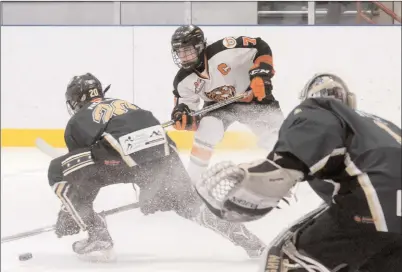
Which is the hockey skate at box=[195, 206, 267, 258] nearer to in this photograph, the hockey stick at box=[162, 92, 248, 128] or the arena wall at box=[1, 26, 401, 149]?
the hockey stick at box=[162, 92, 248, 128]

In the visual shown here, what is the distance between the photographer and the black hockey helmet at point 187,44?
312 centimetres

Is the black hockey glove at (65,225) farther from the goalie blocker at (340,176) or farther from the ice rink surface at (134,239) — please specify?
the goalie blocker at (340,176)

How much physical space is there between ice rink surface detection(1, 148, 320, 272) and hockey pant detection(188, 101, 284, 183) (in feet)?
0.63

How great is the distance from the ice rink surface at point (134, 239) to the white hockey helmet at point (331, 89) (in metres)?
1.17

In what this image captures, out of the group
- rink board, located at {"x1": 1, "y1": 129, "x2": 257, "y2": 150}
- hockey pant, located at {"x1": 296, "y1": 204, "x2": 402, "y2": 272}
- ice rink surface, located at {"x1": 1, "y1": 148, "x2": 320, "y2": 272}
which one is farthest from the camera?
rink board, located at {"x1": 1, "y1": 129, "x2": 257, "y2": 150}

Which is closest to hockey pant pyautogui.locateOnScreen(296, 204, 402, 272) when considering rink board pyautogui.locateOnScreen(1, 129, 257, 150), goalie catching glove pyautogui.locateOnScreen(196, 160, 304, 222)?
goalie catching glove pyautogui.locateOnScreen(196, 160, 304, 222)

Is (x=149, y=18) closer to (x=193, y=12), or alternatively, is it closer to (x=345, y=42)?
(x=193, y=12)

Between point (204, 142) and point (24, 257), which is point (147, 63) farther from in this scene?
point (24, 257)

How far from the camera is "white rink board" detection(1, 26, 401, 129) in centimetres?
443

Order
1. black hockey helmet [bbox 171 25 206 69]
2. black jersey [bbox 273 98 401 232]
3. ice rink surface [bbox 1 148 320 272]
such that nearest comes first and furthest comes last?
black jersey [bbox 273 98 401 232] → ice rink surface [bbox 1 148 320 272] → black hockey helmet [bbox 171 25 206 69]

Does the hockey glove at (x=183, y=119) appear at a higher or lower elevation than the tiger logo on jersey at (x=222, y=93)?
lower

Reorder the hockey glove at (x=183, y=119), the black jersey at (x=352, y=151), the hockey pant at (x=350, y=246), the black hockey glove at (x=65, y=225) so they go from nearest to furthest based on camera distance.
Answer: the black jersey at (x=352, y=151)
the hockey pant at (x=350, y=246)
the black hockey glove at (x=65, y=225)
the hockey glove at (x=183, y=119)

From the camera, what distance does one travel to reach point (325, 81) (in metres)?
1.40

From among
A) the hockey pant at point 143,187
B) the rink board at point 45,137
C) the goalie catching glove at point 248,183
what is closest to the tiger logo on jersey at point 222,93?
the hockey pant at point 143,187
